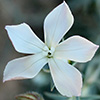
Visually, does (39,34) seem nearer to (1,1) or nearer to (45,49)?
(1,1)

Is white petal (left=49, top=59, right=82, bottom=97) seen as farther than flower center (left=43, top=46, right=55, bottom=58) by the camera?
No

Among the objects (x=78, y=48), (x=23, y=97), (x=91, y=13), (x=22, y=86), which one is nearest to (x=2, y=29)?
(x=22, y=86)

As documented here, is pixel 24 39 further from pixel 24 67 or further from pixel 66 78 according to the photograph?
pixel 66 78

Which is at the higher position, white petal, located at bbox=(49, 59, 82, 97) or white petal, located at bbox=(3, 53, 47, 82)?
white petal, located at bbox=(3, 53, 47, 82)

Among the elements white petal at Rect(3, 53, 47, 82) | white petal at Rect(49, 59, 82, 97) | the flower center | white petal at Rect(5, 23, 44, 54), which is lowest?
white petal at Rect(49, 59, 82, 97)

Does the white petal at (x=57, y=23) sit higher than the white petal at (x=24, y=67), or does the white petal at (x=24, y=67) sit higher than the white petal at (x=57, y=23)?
the white petal at (x=57, y=23)

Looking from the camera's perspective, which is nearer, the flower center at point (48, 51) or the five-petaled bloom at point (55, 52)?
the five-petaled bloom at point (55, 52)

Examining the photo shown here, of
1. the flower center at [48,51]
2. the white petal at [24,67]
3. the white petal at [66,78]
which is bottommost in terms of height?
the white petal at [66,78]
